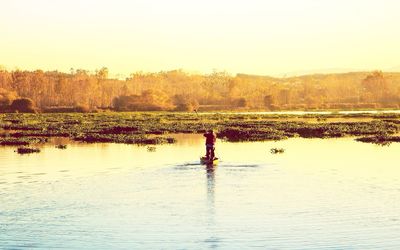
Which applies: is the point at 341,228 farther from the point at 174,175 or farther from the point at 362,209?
the point at 174,175

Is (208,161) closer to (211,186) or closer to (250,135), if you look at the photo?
(211,186)

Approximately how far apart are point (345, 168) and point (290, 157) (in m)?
7.36

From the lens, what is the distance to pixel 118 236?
21141mm

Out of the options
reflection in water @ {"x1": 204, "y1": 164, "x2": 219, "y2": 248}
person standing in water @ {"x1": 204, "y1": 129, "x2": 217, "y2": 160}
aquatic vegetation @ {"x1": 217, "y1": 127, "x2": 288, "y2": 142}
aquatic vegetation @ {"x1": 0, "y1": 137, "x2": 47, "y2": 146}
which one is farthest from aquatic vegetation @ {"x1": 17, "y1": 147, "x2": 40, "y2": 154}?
aquatic vegetation @ {"x1": 217, "y1": 127, "x2": 288, "y2": 142}

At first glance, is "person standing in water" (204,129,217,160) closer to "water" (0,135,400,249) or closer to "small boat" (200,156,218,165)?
"small boat" (200,156,218,165)

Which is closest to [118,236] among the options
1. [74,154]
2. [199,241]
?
[199,241]

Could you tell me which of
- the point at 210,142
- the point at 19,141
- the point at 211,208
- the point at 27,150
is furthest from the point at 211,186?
the point at 19,141

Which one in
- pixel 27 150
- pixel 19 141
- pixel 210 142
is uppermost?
pixel 210 142

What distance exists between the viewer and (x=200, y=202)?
27.0 meters

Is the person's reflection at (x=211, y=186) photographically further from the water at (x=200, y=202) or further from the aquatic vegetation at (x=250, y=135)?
the aquatic vegetation at (x=250, y=135)

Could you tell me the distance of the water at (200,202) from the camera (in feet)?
67.9

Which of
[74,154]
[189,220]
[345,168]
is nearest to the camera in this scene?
[189,220]

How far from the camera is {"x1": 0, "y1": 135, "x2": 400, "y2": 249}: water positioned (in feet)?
67.9

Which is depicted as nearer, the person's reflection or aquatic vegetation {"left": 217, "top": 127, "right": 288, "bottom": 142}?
the person's reflection
